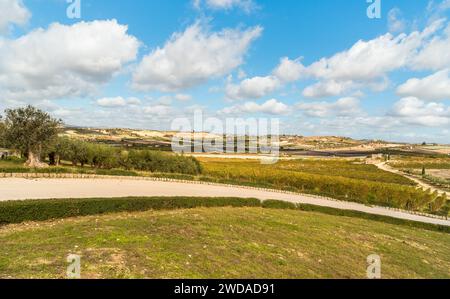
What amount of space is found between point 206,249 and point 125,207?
8.01m

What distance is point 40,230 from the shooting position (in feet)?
40.3

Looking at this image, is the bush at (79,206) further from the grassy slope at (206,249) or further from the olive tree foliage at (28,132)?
the olive tree foliage at (28,132)

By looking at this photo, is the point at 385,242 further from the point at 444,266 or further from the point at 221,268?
the point at 221,268

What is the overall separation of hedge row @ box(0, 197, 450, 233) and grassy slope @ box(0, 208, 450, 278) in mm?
612

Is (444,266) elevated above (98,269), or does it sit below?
below

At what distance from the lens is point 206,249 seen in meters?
11.0

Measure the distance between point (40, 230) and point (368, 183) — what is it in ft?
125

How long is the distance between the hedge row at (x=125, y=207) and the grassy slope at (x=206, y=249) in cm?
61

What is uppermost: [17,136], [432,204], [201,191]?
[17,136]

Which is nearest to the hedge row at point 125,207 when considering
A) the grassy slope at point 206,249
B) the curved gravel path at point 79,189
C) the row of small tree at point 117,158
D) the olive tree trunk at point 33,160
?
the grassy slope at point 206,249

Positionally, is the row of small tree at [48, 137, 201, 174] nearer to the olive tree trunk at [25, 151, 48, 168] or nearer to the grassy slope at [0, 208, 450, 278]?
the olive tree trunk at [25, 151, 48, 168]

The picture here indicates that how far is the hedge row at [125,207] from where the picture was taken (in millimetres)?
13750

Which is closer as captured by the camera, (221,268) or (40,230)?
(221,268)
